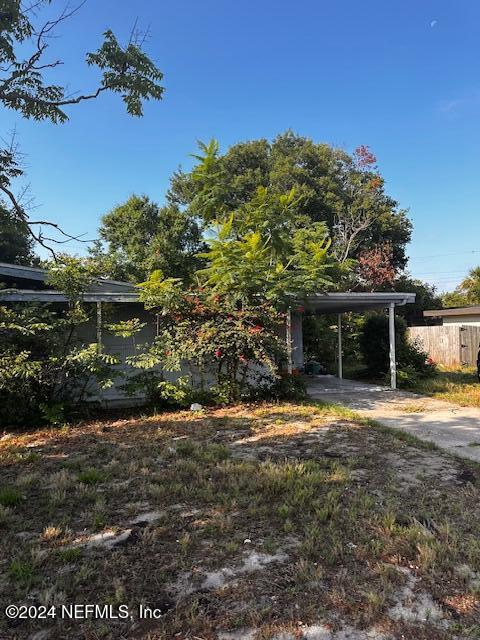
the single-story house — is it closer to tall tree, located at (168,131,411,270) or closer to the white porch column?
the white porch column

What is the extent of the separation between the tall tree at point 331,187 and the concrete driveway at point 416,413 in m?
13.9

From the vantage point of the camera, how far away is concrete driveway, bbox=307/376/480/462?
567 centimetres

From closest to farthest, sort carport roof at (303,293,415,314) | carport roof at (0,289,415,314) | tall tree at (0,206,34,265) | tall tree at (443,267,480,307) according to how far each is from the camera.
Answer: carport roof at (0,289,415,314) < carport roof at (303,293,415,314) < tall tree at (0,206,34,265) < tall tree at (443,267,480,307)

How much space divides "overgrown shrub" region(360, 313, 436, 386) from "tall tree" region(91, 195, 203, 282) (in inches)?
349

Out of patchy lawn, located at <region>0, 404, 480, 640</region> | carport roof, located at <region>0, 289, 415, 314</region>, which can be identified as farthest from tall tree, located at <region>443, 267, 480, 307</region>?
patchy lawn, located at <region>0, 404, 480, 640</region>

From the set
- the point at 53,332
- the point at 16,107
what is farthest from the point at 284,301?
the point at 16,107

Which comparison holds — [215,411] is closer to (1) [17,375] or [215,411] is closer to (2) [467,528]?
(1) [17,375]

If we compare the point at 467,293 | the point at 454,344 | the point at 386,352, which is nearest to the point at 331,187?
the point at 454,344

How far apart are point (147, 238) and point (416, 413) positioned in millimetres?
15767

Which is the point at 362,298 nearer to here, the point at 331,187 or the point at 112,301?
the point at 112,301

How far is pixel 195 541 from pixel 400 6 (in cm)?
878

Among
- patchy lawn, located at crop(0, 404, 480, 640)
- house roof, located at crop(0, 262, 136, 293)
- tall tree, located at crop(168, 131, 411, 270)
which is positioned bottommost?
patchy lawn, located at crop(0, 404, 480, 640)

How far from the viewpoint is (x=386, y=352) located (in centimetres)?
1231

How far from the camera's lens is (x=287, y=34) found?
8680 mm
